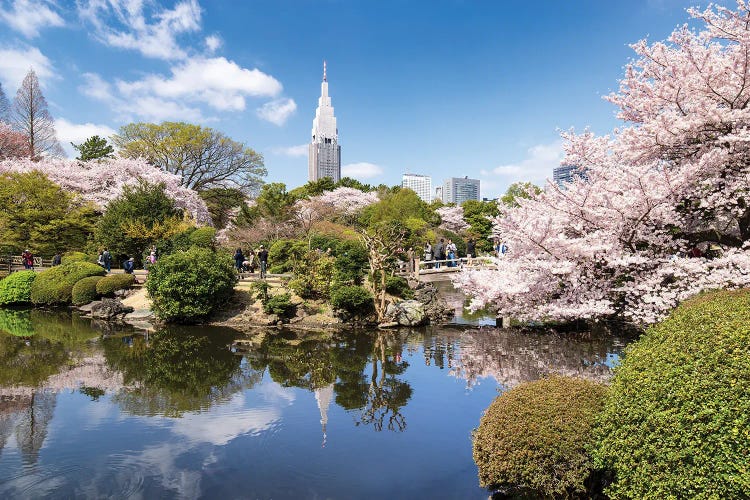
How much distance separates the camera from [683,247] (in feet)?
25.6

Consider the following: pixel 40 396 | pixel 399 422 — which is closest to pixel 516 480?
pixel 399 422

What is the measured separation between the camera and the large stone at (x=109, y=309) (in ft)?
56.9

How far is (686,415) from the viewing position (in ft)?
11.5

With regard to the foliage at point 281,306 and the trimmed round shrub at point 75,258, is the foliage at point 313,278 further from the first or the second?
the trimmed round shrub at point 75,258

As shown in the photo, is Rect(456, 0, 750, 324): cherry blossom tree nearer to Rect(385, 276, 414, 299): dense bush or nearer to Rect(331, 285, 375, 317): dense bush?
Rect(331, 285, 375, 317): dense bush

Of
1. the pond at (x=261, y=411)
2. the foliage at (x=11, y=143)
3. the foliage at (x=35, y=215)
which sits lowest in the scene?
the pond at (x=261, y=411)

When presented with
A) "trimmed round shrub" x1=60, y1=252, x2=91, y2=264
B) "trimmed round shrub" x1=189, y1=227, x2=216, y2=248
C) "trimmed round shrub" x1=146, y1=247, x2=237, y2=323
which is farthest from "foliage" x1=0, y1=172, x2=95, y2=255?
"trimmed round shrub" x1=146, y1=247, x2=237, y2=323

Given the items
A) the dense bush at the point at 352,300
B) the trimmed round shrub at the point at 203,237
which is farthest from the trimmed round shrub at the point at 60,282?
the dense bush at the point at 352,300

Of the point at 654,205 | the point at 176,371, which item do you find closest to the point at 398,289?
the point at 176,371

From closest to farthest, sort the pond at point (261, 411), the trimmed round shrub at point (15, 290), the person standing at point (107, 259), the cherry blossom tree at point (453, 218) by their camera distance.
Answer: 1. the pond at point (261, 411)
2. the trimmed round shrub at point (15, 290)
3. the person standing at point (107, 259)
4. the cherry blossom tree at point (453, 218)

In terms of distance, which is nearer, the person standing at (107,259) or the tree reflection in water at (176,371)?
the tree reflection in water at (176,371)

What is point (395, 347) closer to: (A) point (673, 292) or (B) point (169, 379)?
(B) point (169, 379)

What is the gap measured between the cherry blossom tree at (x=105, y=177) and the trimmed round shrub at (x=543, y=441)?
27925 mm

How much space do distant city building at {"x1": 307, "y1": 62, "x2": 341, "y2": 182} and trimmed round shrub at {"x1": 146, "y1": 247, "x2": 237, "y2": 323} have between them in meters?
92.1
